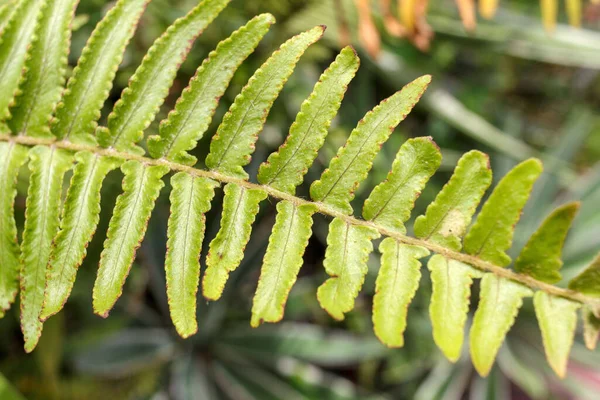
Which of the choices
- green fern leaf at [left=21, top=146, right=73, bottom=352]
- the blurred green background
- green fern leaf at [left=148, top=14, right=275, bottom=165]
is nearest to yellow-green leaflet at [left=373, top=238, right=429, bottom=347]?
green fern leaf at [left=148, top=14, right=275, bottom=165]

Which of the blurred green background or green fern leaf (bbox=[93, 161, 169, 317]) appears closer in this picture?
green fern leaf (bbox=[93, 161, 169, 317])

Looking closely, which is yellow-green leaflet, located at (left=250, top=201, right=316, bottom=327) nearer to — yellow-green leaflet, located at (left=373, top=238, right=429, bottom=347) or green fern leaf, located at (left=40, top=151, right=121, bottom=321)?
yellow-green leaflet, located at (left=373, top=238, right=429, bottom=347)

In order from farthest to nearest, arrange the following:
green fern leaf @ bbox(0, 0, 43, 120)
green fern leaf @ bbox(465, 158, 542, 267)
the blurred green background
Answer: the blurred green background, green fern leaf @ bbox(0, 0, 43, 120), green fern leaf @ bbox(465, 158, 542, 267)

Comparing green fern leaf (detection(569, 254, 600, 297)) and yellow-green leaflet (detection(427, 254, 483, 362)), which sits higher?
green fern leaf (detection(569, 254, 600, 297))

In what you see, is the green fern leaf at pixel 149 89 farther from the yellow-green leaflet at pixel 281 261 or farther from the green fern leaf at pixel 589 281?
the green fern leaf at pixel 589 281

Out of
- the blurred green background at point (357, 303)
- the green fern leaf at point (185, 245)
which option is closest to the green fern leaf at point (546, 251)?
the green fern leaf at point (185, 245)

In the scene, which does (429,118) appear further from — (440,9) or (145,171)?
(145,171)

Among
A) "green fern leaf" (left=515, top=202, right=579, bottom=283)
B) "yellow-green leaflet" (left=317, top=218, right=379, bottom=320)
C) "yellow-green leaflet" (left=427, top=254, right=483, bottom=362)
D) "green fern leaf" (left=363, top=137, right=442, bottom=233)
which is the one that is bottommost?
"yellow-green leaflet" (left=317, top=218, right=379, bottom=320)
